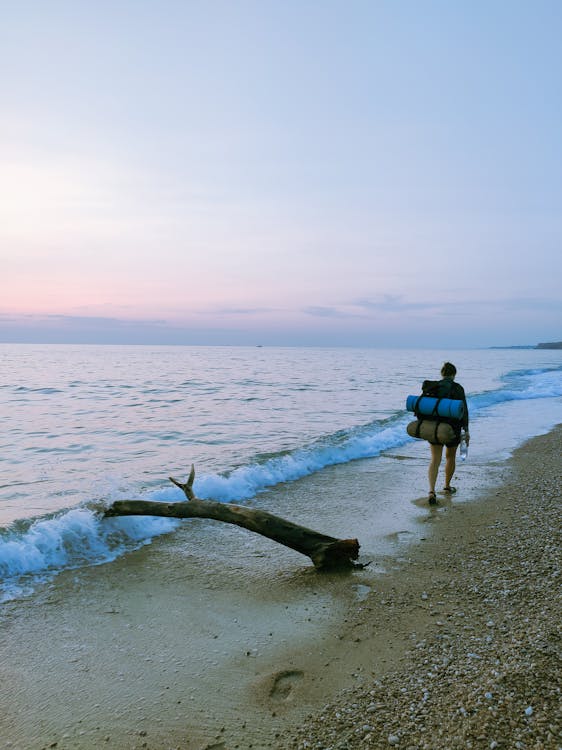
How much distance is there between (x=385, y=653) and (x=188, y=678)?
1.43 metres

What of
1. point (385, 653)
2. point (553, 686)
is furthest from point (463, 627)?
point (553, 686)

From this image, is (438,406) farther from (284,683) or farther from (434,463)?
(284,683)

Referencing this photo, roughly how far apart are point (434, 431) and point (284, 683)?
5.17m

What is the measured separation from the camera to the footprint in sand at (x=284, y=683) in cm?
342

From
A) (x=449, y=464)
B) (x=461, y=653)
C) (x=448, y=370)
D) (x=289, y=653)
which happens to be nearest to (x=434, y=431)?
(x=448, y=370)

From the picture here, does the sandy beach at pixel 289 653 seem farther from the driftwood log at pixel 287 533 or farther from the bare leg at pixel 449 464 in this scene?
the bare leg at pixel 449 464

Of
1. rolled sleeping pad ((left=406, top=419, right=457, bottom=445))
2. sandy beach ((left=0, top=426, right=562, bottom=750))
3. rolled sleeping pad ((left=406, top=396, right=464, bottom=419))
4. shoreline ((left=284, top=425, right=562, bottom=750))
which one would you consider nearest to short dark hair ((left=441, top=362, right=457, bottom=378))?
rolled sleeping pad ((left=406, top=396, right=464, bottom=419))

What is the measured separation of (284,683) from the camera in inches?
140

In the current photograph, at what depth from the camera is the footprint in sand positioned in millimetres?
3420

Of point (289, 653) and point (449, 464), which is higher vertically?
point (449, 464)

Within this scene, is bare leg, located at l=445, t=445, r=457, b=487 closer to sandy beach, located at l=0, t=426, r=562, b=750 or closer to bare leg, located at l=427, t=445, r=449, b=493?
bare leg, located at l=427, t=445, r=449, b=493

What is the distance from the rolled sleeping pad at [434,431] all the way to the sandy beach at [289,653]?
6.49 ft

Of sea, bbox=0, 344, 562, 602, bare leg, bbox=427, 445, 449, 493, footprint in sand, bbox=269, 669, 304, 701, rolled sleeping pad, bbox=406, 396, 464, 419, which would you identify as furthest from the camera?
bare leg, bbox=427, 445, 449, 493

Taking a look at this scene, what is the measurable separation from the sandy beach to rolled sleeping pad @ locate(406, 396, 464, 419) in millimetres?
2114
